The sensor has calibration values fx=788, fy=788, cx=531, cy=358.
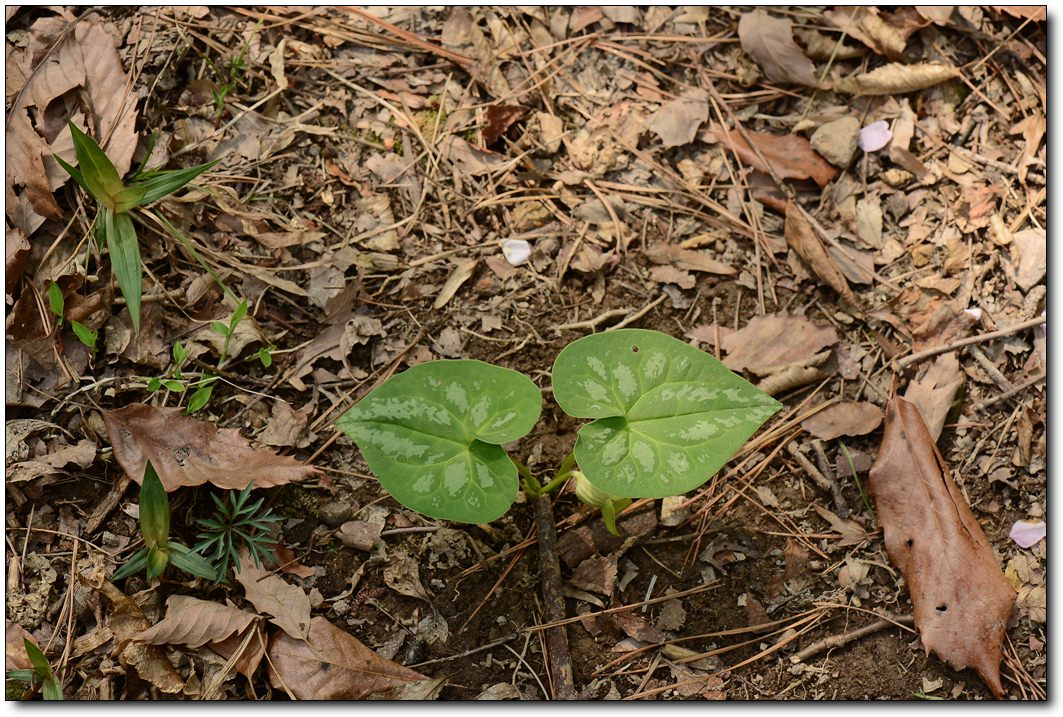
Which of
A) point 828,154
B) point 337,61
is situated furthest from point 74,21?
point 828,154

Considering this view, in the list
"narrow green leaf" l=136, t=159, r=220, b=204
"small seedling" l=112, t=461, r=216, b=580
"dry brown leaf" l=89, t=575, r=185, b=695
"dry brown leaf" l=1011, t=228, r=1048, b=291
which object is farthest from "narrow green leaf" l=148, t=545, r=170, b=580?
"dry brown leaf" l=1011, t=228, r=1048, b=291

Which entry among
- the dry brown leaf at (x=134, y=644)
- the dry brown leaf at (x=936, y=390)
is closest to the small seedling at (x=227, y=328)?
the dry brown leaf at (x=134, y=644)

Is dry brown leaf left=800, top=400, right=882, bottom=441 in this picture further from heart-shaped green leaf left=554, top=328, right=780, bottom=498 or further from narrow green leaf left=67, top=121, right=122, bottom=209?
narrow green leaf left=67, top=121, right=122, bottom=209

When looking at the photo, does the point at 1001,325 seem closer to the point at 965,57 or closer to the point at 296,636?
the point at 965,57

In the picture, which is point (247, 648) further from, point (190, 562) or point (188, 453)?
point (188, 453)

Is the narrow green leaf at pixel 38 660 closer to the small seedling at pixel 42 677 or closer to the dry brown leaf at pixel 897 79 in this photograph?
the small seedling at pixel 42 677

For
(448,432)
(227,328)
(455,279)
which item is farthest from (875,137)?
(227,328)
